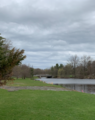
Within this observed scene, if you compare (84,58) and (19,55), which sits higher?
(84,58)

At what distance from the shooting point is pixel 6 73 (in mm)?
5723

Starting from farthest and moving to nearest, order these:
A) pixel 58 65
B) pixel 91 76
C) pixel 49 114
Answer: pixel 58 65 < pixel 91 76 < pixel 49 114

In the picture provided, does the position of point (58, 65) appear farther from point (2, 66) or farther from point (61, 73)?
point (2, 66)

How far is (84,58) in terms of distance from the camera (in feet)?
268

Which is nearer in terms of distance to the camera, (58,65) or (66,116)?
(66,116)

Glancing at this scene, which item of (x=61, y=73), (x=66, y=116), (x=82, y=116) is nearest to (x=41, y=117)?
(x=66, y=116)

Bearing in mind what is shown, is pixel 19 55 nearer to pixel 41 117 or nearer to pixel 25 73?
pixel 41 117

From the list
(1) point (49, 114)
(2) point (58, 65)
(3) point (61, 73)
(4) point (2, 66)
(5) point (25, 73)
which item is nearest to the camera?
(4) point (2, 66)

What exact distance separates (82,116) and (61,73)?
8774cm

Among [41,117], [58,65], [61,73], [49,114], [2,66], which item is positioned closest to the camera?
[2,66]

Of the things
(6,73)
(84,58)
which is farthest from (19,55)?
(84,58)

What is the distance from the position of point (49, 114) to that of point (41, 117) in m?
0.60

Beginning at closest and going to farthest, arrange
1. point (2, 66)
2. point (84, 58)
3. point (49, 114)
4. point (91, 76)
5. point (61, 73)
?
1. point (2, 66)
2. point (49, 114)
3. point (91, 76)
4. point (84, 58)
5. point (61, 73)

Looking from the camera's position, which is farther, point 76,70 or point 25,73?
point 76,70
